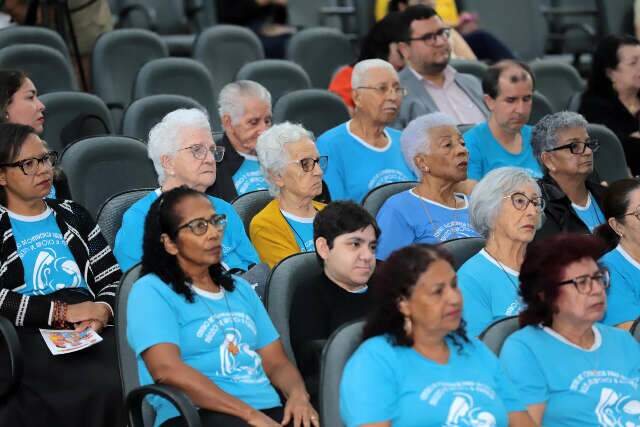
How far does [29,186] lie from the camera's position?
3.90 meters

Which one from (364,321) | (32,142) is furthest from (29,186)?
(364,321)

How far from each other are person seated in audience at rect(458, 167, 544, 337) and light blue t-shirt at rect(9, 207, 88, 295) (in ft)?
4.37

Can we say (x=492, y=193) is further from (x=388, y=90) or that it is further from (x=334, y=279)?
(x=388, y=90)

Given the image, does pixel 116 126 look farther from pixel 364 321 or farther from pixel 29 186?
pixel 364 321

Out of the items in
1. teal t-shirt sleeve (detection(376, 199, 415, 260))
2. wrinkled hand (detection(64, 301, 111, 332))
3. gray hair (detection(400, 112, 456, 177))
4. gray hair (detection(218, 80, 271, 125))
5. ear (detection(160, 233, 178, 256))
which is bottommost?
teal t-shirt sleeve (detection(376, 199, 415, 260))

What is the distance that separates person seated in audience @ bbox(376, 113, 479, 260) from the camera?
4438mm

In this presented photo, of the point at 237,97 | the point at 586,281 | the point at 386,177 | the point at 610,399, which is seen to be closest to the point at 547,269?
the point at 586,281

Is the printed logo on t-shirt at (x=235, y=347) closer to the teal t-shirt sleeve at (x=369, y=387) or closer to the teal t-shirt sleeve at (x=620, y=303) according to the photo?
the teal t-shirt sleeve at (x=369, y=387)

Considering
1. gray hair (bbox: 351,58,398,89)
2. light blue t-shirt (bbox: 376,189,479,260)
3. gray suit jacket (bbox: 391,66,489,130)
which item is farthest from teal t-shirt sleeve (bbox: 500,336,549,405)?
gray suit jacket (bbox: 391,66,489,130)

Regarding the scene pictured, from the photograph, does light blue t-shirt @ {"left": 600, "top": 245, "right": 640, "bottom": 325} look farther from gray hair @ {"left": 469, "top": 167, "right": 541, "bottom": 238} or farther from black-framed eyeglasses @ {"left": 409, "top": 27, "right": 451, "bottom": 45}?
black-framed eyeglasses @ {"left": 409, "top": 27, "right": 451, "bottom": 45}

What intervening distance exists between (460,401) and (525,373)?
0.28 m

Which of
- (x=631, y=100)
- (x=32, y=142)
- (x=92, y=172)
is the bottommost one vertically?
(x=631, y=100)

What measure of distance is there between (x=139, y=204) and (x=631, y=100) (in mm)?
3171

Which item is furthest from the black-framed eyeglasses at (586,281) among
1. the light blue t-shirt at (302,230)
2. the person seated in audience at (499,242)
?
the light blue t-shirt at (302,230)
